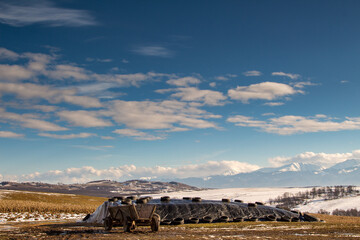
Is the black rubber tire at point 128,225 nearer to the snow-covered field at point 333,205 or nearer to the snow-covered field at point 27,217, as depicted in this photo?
the snow-covered field at point 27,217

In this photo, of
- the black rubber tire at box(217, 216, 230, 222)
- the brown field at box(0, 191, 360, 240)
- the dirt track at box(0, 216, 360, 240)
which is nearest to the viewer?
the dirt track at box(0, 216, 360, 240)

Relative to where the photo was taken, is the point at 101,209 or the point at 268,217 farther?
the point at 268,217

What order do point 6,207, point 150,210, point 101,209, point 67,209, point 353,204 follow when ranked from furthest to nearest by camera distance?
point 353,204 < point 67,209 < point 6,207 < point 101,209 < point 150,210

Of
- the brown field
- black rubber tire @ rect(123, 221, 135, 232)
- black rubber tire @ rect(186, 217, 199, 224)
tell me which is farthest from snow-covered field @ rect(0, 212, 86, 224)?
black rubber tire @ rect(123, 221, 135, 232)

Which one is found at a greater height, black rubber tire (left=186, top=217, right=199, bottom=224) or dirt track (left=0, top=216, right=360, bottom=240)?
dirt track (left=0, top=216, right=360, bottom=240)

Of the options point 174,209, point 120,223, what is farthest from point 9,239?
point 174,209

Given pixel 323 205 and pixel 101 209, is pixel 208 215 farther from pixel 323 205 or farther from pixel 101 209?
pixel 323 205

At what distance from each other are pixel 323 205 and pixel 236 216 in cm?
13677

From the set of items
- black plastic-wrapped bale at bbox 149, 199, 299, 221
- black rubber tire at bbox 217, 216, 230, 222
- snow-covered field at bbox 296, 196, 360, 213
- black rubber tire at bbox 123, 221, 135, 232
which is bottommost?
snow-covered field at bbox 296, 196, 360, 213


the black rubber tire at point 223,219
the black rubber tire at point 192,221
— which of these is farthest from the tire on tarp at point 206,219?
the black rubber tire at point 223,219

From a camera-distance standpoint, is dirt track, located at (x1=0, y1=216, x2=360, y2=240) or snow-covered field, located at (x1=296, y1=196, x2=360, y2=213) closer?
dirt track, located at (x1=0, y1=216, x2=360, y2=240)

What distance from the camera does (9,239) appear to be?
23375 millimetres

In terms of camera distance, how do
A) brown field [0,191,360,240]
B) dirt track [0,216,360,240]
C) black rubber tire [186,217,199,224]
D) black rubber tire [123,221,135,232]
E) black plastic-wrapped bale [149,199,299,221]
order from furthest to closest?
black plastic-wrapped bale [149,199,299,221]
black rubber tire [186,217,199,224]
black rubber tire [123,221,135,232]
brown field [0,191,360,240]
dirt track [0,216,360,240]

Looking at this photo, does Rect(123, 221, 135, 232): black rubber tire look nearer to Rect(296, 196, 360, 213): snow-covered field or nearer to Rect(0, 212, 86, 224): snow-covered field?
Rect(0, 212, 86, 224): snow-covered field
